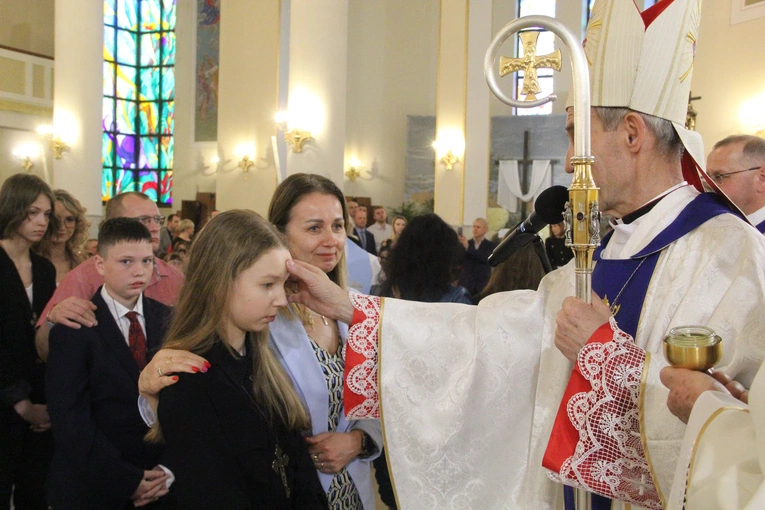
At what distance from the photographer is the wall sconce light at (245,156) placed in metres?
14.3

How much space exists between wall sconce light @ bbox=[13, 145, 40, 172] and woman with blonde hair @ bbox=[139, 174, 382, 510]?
47.7ft

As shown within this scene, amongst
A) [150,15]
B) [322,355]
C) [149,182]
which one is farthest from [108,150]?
[322,355]

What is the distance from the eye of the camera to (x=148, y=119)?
61.5 feet

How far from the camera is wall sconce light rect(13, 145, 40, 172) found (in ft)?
49.6

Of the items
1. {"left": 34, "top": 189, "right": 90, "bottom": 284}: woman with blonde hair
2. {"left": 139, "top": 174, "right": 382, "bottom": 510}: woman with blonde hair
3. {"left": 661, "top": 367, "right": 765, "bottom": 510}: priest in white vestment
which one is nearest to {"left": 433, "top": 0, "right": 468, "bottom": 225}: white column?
{"left": 34, "top": 189, "right": 90, "bottom": 284}: woman with blonde hair

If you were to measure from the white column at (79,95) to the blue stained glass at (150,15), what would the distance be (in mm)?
7494

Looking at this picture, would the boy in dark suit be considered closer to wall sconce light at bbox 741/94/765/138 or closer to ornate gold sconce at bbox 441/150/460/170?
wall sconce light at bbox 741/94/765/138

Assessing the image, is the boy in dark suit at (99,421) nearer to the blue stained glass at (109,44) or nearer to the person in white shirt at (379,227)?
the person in white shirt at (379,227)

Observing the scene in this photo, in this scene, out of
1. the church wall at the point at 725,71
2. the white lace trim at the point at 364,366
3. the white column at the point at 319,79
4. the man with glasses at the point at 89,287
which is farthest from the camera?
the church wall at the point at 725,71

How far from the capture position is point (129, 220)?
3.13m

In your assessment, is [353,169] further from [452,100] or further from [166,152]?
[166,152]

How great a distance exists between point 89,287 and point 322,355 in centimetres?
158

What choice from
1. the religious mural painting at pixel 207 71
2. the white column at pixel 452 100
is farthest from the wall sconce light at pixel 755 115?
the religious mural painting at pixel 207 71

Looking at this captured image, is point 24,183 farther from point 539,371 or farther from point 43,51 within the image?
point 43,51
